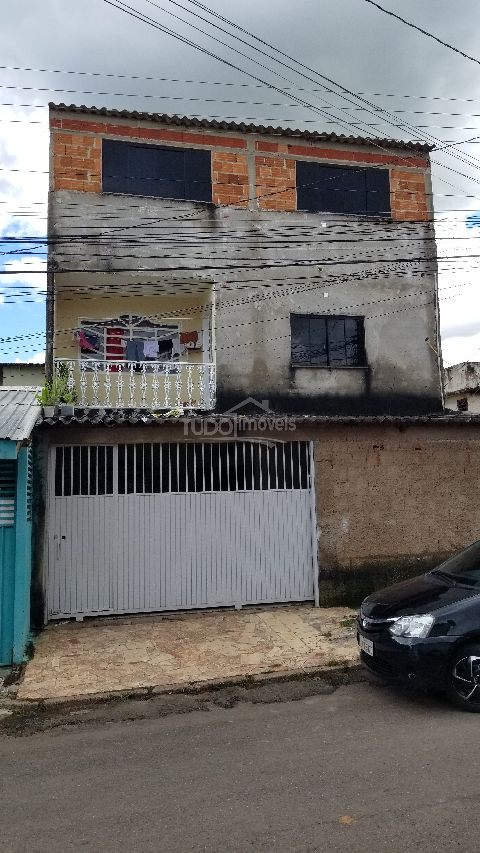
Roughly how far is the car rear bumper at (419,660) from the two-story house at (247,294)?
386 centimetres

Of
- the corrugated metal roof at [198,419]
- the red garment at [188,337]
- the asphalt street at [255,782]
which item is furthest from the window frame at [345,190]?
the asphalt street at [255,782]

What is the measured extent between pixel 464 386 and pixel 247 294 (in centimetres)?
1114

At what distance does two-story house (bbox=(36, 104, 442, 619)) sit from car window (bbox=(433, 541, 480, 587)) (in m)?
2.98

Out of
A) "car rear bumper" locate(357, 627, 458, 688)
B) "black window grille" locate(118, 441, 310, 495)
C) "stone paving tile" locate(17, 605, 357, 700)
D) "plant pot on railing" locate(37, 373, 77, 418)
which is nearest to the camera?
"car rear bumper" locate(357, 627, 458, 688)

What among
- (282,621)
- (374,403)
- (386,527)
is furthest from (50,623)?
A: (374,403)

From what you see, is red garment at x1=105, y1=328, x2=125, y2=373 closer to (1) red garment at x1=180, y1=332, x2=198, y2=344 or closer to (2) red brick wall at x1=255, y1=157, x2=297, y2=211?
(1) red garment at x1=180, y1=332, x2=198, y2=344

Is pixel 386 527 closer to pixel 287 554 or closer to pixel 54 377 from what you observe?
pixel 287 554

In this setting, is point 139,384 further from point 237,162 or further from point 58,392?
point 237,162

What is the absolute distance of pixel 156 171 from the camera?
37.6ft

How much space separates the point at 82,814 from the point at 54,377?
7913 millimetres

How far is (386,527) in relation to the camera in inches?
357

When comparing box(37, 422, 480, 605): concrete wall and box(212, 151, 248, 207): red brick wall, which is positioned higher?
box(212, 151, 248, 207): red brick wall

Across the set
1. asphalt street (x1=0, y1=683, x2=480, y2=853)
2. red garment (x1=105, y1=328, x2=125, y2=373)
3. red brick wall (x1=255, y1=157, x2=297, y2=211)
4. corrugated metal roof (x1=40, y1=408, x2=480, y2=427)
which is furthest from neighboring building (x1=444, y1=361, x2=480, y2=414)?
asphalt street (x1=0, y1=683, x2=480, y2=853)

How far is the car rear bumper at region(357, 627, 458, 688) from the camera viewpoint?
4754 mm
